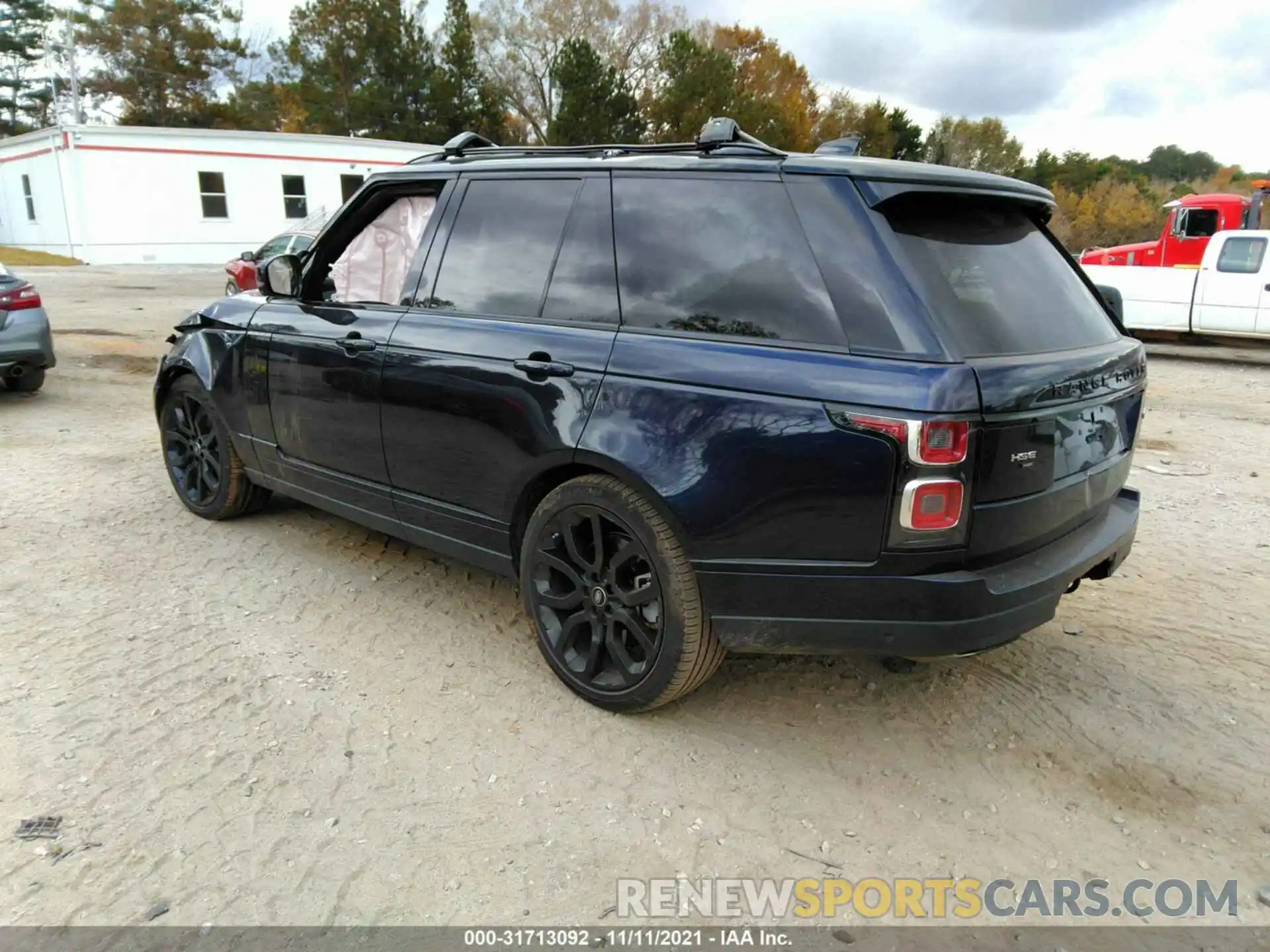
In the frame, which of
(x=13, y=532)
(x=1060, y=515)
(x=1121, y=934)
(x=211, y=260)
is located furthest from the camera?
(x=211, y=260)

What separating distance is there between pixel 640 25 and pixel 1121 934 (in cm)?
5436

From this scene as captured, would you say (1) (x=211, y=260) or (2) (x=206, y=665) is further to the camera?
(1) (x=211, y=260)

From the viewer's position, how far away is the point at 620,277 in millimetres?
3100

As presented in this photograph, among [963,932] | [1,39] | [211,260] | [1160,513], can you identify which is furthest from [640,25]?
[963,932]

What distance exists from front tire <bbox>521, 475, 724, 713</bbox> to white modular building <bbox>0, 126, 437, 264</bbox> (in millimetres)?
26259

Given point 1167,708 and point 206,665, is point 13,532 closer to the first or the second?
point 206,665

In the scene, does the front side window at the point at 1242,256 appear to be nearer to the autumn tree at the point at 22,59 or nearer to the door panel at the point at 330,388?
the door panel at the point at 330,388

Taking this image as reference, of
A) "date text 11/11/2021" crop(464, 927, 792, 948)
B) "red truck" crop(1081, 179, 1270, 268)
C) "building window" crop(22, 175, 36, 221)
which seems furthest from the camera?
"building window" crop(22, 175, 36, 221)

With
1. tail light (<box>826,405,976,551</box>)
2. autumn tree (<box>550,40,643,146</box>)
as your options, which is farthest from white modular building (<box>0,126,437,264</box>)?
tail light (<box>826,405,976,551</box>)

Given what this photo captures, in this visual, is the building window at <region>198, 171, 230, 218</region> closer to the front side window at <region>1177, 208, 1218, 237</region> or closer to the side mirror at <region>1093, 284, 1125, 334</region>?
the front side window at <region>1177, 208, 1218, 237</region>

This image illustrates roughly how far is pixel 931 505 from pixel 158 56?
5247 cm

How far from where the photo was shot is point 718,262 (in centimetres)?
287

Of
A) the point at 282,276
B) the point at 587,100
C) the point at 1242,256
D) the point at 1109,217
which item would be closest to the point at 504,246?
the point at 282,276

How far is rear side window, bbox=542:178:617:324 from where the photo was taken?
314 cm
